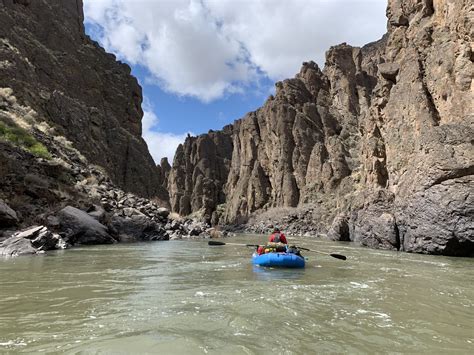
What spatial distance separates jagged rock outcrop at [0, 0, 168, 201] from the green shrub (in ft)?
23.4

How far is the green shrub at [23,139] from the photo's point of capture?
2186 centimetres

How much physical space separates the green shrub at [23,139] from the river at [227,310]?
1200 cm

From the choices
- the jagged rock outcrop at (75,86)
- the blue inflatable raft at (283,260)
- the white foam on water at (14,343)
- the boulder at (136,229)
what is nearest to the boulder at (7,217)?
the boulder at (136,229)

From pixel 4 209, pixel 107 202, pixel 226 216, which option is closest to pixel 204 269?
pixel 4 209

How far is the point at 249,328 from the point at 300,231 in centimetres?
5368

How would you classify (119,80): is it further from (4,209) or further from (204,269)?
(204,269)

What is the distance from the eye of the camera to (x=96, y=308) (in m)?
6.70

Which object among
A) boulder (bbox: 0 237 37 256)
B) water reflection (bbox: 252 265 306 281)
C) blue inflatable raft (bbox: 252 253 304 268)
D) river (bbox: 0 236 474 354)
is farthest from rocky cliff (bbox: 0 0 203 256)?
blue inflatable raft (bbox: 252 253 304 268)

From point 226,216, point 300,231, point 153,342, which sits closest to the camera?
point 153,342

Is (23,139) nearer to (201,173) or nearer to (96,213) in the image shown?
(96,213)

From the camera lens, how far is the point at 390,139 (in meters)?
30.5

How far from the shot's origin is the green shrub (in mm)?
21859

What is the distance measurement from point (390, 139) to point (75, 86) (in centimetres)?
3211

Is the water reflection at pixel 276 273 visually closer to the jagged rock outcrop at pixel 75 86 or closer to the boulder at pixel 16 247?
the boulder at pixel 16 247
